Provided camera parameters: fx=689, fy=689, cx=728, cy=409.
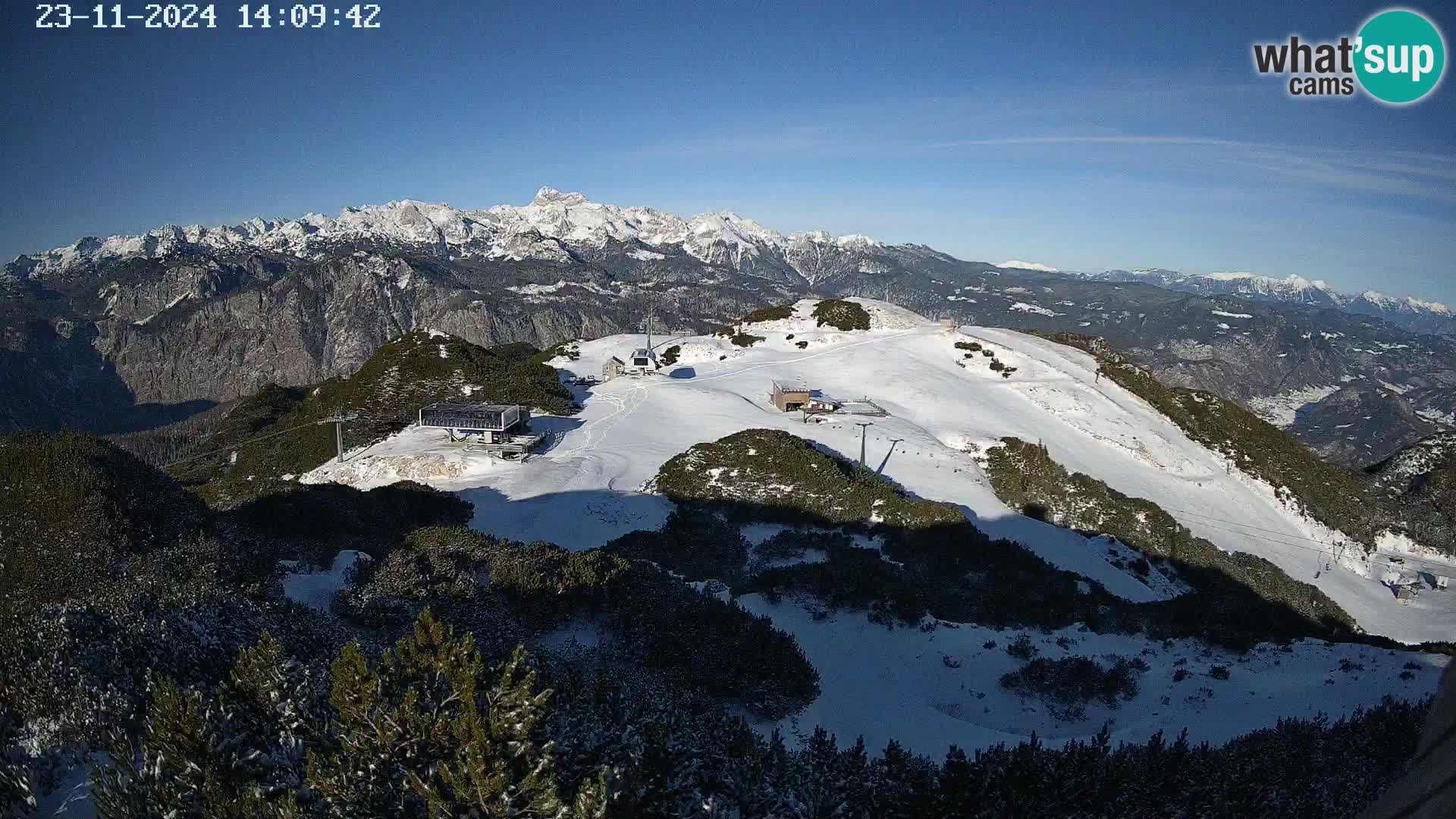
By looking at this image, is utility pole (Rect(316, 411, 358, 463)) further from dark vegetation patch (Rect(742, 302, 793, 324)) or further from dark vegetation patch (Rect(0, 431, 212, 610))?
dark vegetation patch (Rect(742, 302, 793, 324))

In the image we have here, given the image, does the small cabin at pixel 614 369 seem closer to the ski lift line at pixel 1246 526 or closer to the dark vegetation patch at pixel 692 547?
the dark vegetation patch at pixel 692 547

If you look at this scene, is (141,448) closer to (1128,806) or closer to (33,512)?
(33,512)

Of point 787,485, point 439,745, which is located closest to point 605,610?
point 439,745

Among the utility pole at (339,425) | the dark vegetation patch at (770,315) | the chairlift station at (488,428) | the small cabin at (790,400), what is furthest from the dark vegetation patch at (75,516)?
the dark vegetation patch at (770,315)

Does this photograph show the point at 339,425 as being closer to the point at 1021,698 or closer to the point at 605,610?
the point at 605,610

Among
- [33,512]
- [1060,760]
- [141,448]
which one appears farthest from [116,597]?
[141,448]

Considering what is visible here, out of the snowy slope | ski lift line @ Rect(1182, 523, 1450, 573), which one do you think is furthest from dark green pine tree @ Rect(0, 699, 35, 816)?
ski lift line @ Rect(1182, 523, 1450, 573)
